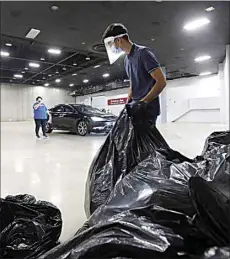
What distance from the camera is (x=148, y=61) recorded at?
1523mm

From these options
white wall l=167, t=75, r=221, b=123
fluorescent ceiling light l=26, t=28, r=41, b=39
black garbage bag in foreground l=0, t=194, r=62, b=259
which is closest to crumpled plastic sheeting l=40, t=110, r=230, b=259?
black garbage bag in foreground l=0, t=194, r=62, b=259

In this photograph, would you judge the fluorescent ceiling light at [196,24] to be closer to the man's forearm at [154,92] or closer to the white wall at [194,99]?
the man's forearm at [154,92]

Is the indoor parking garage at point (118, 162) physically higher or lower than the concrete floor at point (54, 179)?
higher

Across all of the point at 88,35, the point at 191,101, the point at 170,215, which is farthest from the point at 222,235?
the point at 191,101

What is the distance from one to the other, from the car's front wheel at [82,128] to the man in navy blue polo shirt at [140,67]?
17.9ft

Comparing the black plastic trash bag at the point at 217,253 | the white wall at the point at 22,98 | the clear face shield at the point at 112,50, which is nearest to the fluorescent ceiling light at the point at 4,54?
the white wall at the point at 22,98

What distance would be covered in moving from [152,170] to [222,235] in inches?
21.0

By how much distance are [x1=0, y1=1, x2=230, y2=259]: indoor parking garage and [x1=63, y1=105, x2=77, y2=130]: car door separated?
4 cm

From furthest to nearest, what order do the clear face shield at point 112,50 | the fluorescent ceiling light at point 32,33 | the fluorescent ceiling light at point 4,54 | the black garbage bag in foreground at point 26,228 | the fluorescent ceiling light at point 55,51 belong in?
the fluorescent ceiling light at point 4,54
the fluorescent ceiling light at point 55,51
the fluorescent ceiling light at point 32,33
the clear face shield at point 112,50
the black garbage bag in foreground at point 26,228

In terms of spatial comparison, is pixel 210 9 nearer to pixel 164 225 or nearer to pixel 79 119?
pixel 79 119

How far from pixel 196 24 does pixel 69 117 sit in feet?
14.0

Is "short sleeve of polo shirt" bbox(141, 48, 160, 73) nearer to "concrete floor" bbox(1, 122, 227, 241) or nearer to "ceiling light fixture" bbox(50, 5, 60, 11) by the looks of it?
"concrete floor" bbox(1, 122, 227, 241)

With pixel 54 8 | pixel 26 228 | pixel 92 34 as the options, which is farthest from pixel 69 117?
pixel 26 228

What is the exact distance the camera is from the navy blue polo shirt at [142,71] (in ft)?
5.00
